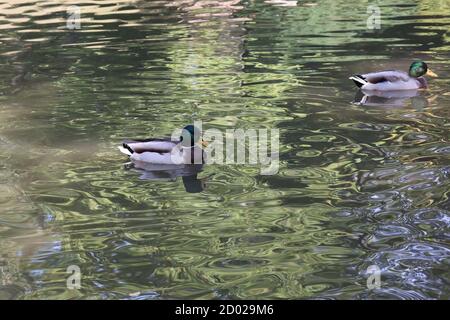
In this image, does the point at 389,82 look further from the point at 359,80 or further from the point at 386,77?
the point at 359,80

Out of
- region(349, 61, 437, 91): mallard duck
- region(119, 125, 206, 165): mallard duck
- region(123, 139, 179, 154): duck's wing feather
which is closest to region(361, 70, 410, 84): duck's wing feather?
region(349, 61, 437, 91): mallard duck

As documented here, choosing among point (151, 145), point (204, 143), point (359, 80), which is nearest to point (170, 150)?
point (151, 145)

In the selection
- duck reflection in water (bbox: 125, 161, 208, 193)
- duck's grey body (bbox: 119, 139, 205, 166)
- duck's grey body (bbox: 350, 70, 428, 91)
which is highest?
duck's grey body (bbox: 350, 70, 428, 91)

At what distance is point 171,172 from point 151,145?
0.38m

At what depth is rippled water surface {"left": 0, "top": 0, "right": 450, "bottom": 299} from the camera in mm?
5863

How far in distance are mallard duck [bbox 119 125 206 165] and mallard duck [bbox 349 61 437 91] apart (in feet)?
12.8

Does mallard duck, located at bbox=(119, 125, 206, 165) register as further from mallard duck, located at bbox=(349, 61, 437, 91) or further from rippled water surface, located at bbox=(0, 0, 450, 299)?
mallard duck, located at bbox=(349, 61, 437, 91)

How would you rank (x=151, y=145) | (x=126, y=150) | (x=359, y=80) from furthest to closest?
(x=359, y=80), (x=126, y=150), (x=151, y=145)

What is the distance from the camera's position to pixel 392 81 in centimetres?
1134

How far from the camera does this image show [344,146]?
8.76 metres

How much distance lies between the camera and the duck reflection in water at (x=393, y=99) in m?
10.8

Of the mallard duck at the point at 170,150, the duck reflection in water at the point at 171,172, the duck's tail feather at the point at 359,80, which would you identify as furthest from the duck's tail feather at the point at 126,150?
the duck's tail feather at the point at 359,80
